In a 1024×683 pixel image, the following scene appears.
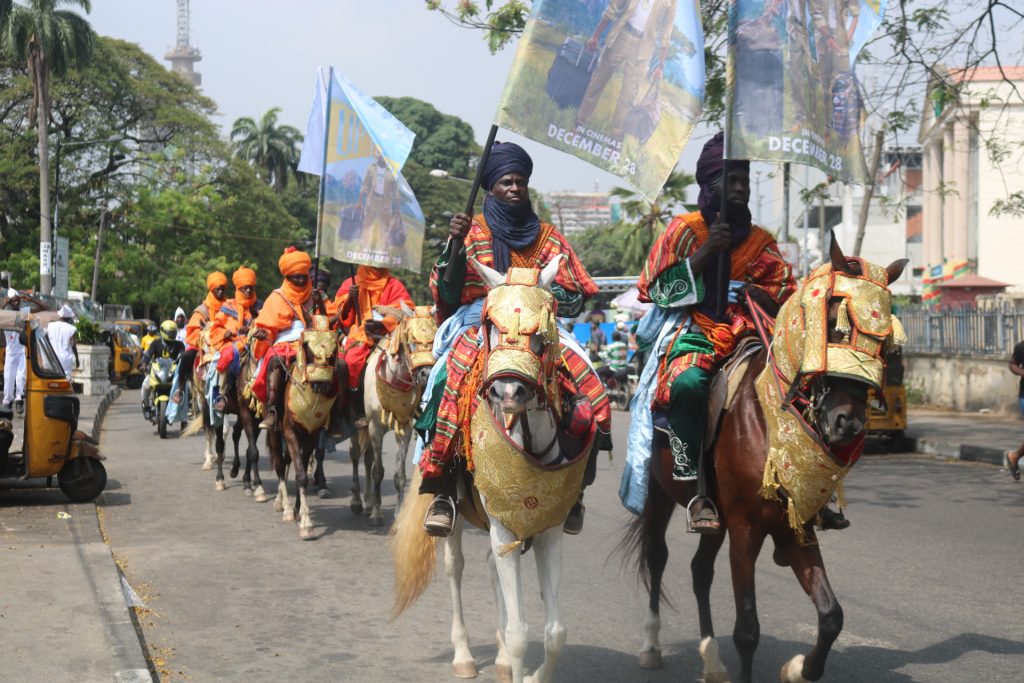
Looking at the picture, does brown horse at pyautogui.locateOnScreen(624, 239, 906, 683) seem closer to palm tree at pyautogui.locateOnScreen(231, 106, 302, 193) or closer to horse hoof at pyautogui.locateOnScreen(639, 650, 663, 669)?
horse hoof at pyautogui.locateOnScreen(639, 650, 663, 669)

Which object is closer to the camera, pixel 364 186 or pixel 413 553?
pixel 413 553

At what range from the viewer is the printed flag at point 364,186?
13.3 meters

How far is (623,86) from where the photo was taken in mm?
6164

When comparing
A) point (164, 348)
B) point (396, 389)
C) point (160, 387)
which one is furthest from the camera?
point (164, 348)

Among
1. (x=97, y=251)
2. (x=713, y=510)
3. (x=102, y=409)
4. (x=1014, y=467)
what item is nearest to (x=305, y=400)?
(x=713, y=510)

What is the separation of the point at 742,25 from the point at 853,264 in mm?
1617

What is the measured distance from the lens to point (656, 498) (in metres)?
6.92

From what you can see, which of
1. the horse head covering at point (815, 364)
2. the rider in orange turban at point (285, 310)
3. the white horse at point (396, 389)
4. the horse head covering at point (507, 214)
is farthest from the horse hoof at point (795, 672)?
the rider in orange turban at point (285, 310)

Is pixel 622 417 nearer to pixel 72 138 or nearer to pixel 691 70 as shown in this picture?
pixel 691 70

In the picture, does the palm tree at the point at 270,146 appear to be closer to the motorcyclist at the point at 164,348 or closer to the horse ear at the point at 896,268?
the motorcyclist at the point at 164,348

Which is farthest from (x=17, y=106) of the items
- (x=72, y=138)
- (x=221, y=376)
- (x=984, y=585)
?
(x=984, y=585)

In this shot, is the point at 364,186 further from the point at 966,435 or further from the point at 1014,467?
the point at 966,435

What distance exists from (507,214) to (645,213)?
33097 mm

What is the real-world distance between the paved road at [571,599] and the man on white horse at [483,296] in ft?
3.82
